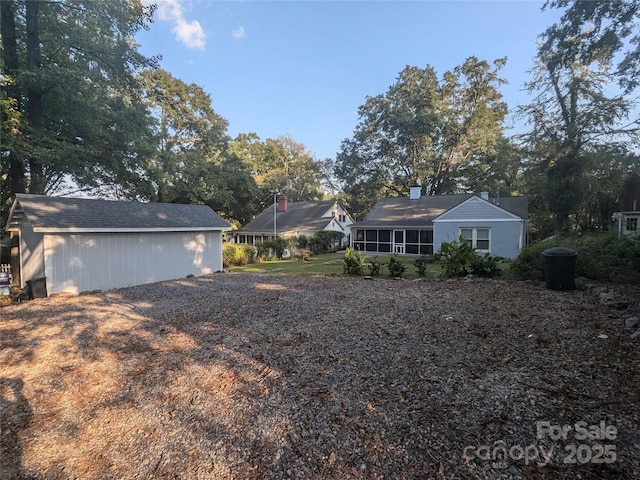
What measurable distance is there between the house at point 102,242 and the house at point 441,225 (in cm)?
1259

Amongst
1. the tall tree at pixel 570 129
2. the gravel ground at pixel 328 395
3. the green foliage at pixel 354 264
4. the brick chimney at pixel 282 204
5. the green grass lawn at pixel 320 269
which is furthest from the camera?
the brick chimney at pixel 282 204

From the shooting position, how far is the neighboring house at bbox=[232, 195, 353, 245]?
26372mm

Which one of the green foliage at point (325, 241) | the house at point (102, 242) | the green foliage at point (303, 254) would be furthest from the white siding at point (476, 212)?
the house at point (102, 242)

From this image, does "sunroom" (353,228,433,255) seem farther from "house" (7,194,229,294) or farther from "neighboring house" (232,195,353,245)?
"house" (7,194,229,294)

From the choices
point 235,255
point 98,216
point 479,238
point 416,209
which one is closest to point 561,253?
point 479,238

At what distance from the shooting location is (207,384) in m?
3.79

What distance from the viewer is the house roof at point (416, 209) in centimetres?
2153

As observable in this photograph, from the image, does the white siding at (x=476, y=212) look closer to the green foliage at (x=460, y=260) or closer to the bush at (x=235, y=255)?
the green foliage at (x=460, y=260)

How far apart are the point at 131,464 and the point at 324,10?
16.1m

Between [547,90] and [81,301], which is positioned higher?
[547,90]

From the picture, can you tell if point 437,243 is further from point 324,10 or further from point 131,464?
point 131,464

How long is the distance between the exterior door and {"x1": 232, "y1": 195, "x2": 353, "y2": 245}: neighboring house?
6437 millimetres

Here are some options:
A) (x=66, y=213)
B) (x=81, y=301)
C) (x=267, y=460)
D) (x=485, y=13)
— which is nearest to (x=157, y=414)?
(x=267, y=460)

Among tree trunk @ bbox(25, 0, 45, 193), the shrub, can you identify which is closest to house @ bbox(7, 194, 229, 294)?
tree trunk @ bbox(25, 0, 45, 193)
